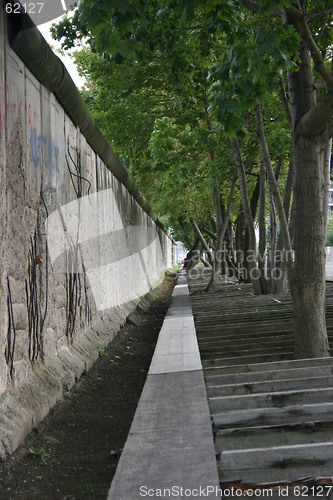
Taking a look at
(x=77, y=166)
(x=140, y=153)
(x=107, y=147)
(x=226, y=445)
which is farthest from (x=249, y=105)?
(x=140, y=153)

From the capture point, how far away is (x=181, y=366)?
4.64 m

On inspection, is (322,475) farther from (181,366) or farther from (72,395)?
(72,395)

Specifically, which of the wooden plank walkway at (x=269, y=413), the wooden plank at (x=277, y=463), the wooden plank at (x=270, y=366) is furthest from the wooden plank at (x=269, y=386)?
the wooden plank at (x=277, y=463)

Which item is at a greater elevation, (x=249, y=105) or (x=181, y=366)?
(x=249, y=105)

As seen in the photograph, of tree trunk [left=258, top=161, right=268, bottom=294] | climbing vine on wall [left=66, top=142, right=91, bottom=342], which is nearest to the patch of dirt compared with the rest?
climbing vine on wall [left=66, top=142, right=91, bottom=342]

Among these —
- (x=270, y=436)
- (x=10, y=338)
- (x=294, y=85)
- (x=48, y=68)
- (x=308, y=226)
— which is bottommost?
(x=270, y=436)

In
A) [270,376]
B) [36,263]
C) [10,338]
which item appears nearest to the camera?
[10,338]

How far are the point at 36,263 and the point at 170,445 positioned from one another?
2192mm

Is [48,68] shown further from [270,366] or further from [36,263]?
[270,366]

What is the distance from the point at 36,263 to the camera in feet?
14.3

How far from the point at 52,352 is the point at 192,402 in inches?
73.0

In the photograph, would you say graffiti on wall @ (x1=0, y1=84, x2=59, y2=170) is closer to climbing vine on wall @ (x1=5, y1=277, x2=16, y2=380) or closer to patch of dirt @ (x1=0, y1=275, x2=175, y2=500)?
climbing vine on wall @ (x1=5, y1=277, x2=16, y2=380)

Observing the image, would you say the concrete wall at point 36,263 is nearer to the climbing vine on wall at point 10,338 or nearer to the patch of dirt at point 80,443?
the climbing vine on wall at point 10,338

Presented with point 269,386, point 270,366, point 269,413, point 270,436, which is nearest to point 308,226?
point 270,366
